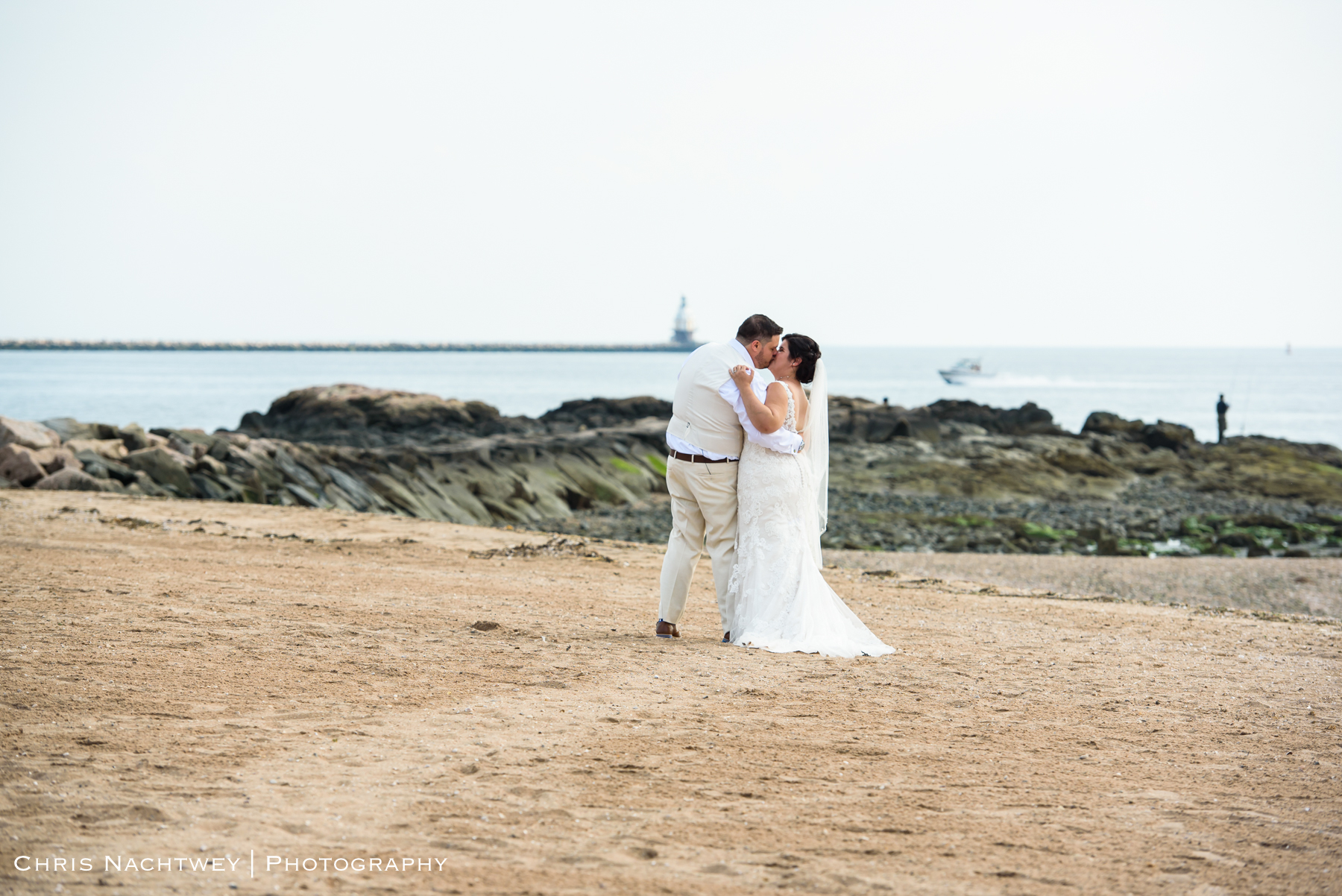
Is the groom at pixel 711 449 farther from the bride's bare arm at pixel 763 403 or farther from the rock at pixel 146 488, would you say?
the rock at pixel 146 488

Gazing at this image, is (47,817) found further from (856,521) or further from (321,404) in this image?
(321,404)

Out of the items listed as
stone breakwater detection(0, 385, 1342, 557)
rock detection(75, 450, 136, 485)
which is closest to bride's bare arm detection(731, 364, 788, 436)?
stone breakwater detection(0, 385, 1342, 557)

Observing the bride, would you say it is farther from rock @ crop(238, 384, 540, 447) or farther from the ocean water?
the ocean water

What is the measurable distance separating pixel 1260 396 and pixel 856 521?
81221 millimetres

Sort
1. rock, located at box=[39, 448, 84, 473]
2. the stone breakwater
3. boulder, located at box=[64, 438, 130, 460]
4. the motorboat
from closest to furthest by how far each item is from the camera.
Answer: rock, located at box=[39, 448, 84, 473] → boulder, located at box=[64, 438, 130, 460] → the stone breakwater → the motorboat

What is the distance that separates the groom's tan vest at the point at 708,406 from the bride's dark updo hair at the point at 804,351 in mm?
418

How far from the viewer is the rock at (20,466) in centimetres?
1500

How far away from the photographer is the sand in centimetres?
353

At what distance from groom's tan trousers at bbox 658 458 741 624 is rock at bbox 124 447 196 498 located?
40.2 ft

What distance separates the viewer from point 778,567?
273 inches

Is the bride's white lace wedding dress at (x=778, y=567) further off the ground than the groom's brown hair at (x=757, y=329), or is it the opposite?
the groom's brown hair at (x=757, y=329)

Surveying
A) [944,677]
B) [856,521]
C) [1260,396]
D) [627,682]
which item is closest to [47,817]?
[627,682]

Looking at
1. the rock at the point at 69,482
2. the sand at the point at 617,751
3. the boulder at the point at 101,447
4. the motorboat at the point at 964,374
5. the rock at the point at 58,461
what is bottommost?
the sand at the point at 617,751

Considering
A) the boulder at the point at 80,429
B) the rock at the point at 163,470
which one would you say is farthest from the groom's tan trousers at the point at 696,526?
the boulder at the point at 80,429
